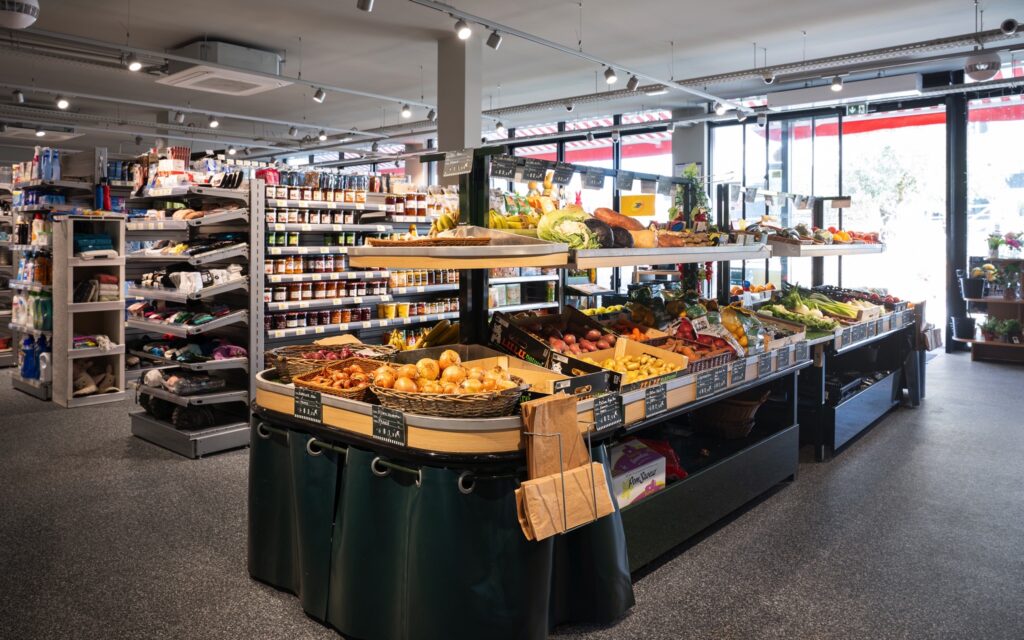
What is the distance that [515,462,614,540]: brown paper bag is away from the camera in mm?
2568

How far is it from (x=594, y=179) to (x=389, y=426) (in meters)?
2.13

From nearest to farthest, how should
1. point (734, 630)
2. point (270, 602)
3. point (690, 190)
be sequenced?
point (734, 630)
point (270, 602)
point (690, 190)

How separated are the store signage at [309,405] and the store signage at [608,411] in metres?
1.10

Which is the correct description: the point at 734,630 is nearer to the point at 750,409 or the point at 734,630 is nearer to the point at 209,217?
the point at 750,409

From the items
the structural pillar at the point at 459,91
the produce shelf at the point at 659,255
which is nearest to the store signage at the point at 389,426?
the produce shelf at the point at 659,255

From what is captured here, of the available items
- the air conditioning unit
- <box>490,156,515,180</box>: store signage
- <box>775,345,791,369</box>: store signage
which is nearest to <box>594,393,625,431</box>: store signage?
<box>490,156,515,180</box>: store signage

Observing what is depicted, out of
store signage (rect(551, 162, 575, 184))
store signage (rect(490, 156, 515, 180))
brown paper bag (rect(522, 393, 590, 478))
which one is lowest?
brown paper bag (rect(522, 393, 590, 478))

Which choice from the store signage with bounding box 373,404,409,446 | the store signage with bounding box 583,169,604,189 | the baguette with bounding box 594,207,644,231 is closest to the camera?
the store signage with bounding box 373,404,409,446

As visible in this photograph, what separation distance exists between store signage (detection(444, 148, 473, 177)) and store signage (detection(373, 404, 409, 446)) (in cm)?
124

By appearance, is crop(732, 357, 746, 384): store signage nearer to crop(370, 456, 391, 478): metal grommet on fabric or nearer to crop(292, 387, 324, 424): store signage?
crop(370, 456, 391, 478): metal grommet on fabric

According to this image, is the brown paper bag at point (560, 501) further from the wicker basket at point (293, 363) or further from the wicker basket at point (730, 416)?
the wicker basket at point (730, 416)

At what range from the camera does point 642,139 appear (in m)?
15.6

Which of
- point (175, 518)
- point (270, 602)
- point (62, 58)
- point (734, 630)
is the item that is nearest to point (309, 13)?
point (62, 58)

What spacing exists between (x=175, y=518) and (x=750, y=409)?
11.0ft
